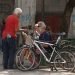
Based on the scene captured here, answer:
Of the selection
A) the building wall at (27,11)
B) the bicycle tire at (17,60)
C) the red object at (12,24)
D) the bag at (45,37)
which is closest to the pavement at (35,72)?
the bicycle tire at (17,60)

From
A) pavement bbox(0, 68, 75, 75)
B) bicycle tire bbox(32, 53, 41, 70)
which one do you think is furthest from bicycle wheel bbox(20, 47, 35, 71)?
pavement bbox(0, 68, 75, 75)

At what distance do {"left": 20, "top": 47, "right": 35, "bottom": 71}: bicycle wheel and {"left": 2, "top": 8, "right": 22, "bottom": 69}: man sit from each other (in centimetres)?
29

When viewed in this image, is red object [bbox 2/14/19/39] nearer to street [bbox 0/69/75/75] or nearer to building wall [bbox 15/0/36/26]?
street [bbox 0/69/75/75]

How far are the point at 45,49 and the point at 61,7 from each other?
4.36 m

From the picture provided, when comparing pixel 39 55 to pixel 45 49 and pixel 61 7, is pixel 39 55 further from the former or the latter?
pixel 61 7

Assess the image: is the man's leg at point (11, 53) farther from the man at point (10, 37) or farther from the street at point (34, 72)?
A: the street at point (34, 72)

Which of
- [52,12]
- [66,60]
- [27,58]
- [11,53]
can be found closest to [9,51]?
[11,53]

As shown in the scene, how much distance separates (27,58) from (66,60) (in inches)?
43.5

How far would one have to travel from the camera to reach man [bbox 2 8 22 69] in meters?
11.3

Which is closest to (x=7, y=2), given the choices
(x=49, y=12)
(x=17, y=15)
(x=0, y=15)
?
(x=0, y=15)

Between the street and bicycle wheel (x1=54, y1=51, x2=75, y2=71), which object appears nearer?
the street

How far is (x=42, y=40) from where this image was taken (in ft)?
37.3

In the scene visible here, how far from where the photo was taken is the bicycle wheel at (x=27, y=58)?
1130cm

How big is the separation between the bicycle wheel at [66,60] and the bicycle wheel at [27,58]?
0.68 meters
